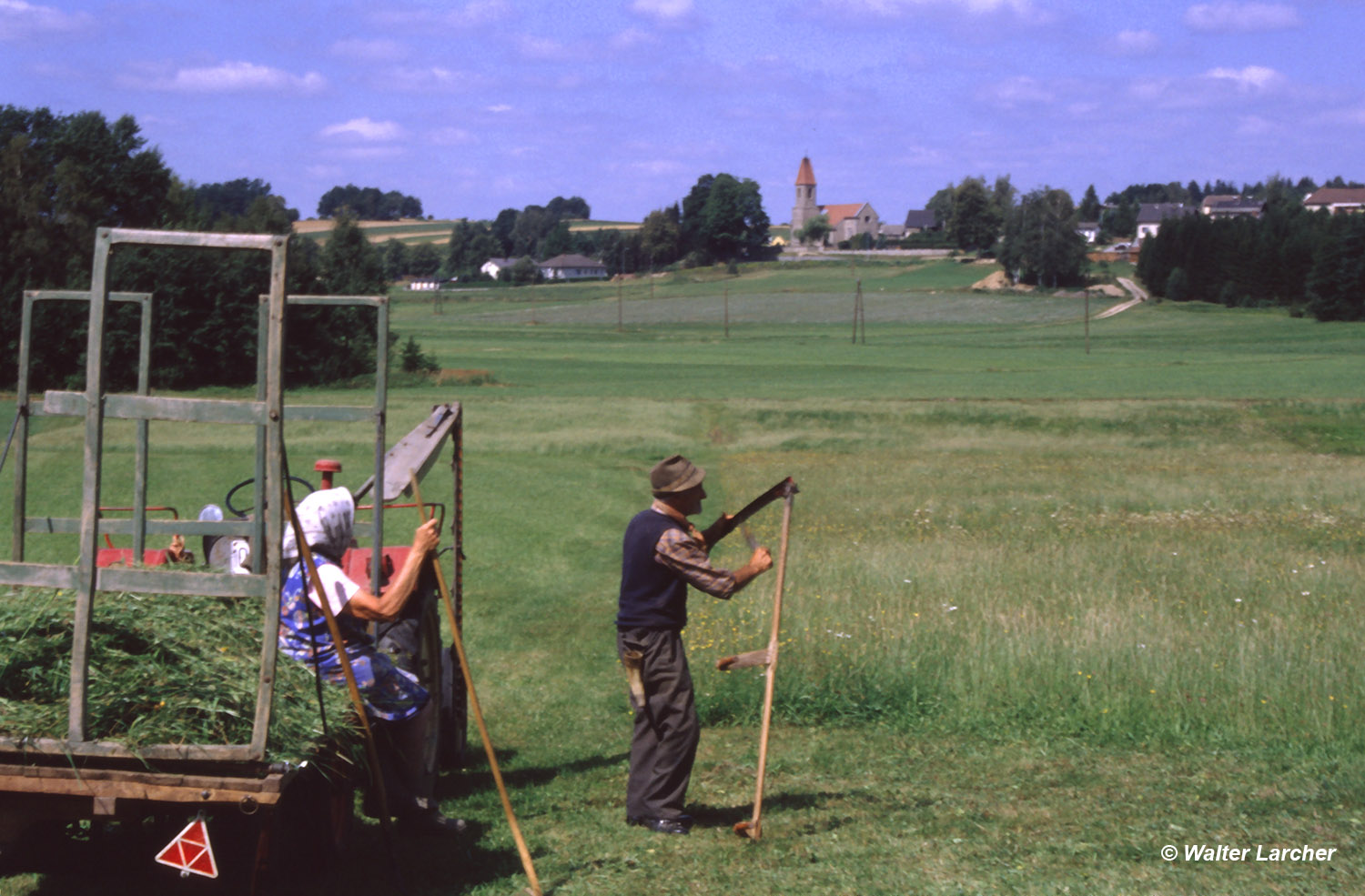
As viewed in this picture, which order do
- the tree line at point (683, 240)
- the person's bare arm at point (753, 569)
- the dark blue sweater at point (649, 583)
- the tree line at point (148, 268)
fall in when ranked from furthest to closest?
the tree line at point (683, 240), the tree line at point (148, 268), the dark blue sweater at point (649, 583), the person's bare arm at point (753, 569)

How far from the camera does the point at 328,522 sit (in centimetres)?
578

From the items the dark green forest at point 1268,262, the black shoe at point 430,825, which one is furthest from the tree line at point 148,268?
the dark green forest at point 1268,262

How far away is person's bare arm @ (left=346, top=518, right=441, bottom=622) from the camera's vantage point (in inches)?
211

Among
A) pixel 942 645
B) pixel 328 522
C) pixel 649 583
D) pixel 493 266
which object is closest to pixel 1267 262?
pixel 942 645

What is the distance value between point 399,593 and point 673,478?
1739 millimetres

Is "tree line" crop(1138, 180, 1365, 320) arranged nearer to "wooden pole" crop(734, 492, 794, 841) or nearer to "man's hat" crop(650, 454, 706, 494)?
"wooden pole" crop(734, 492, 794, 841)

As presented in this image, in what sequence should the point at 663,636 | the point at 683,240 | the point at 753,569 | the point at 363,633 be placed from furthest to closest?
the point at 683,240 → the point at 663,636 → the point at 753,569 → the point at 363,633

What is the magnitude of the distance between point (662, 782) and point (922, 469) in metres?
20.9

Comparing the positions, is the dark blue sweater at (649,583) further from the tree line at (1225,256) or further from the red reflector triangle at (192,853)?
the tree line at (1225,256)

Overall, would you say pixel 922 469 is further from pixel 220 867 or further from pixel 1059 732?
pixel 220 867

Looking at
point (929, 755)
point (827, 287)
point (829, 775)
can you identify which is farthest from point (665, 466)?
point (827, 287)

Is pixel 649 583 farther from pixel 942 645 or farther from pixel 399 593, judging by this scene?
pixel 942 645

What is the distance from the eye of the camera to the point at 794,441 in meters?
32.0

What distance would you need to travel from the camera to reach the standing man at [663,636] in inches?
256
